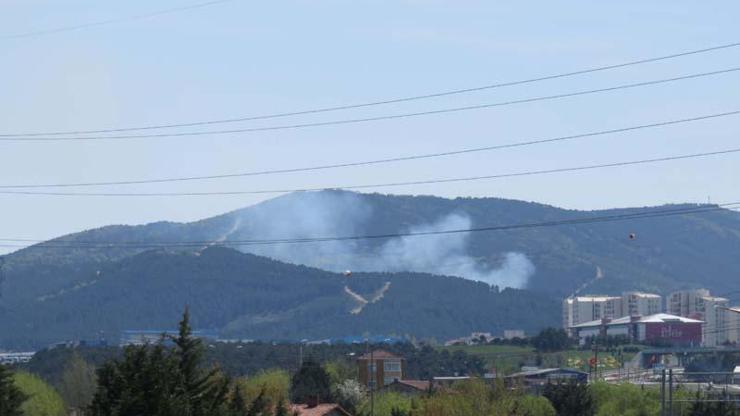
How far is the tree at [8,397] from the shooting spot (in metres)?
68.4

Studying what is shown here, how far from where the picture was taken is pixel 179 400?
54.8 meters

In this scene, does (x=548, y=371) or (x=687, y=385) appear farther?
(x=548, y=371)

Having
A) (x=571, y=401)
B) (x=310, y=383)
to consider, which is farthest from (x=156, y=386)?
(x=310, y=383)

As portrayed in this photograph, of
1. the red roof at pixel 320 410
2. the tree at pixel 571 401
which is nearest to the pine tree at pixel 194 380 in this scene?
the red roof at pixel 320 410

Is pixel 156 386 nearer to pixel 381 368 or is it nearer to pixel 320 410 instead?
pixel 320 410

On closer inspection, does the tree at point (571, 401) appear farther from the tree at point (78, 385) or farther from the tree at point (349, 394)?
the tree at point (78, 385)

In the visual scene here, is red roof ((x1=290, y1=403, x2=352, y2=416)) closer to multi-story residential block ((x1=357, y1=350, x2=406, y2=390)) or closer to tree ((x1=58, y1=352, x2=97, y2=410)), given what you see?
tree ((x1=58, y1=352, x2=97, y2=410))

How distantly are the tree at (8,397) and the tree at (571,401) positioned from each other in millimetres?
53763

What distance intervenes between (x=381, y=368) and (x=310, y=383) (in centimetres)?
5462

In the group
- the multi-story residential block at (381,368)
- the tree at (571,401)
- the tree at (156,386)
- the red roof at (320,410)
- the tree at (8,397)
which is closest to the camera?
the tree at (156,386)

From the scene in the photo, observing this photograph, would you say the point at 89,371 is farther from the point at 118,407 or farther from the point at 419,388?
the point at 118,407

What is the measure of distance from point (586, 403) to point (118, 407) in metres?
72.9

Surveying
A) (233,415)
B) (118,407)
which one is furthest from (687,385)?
(118,407)

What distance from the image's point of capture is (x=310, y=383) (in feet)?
450
